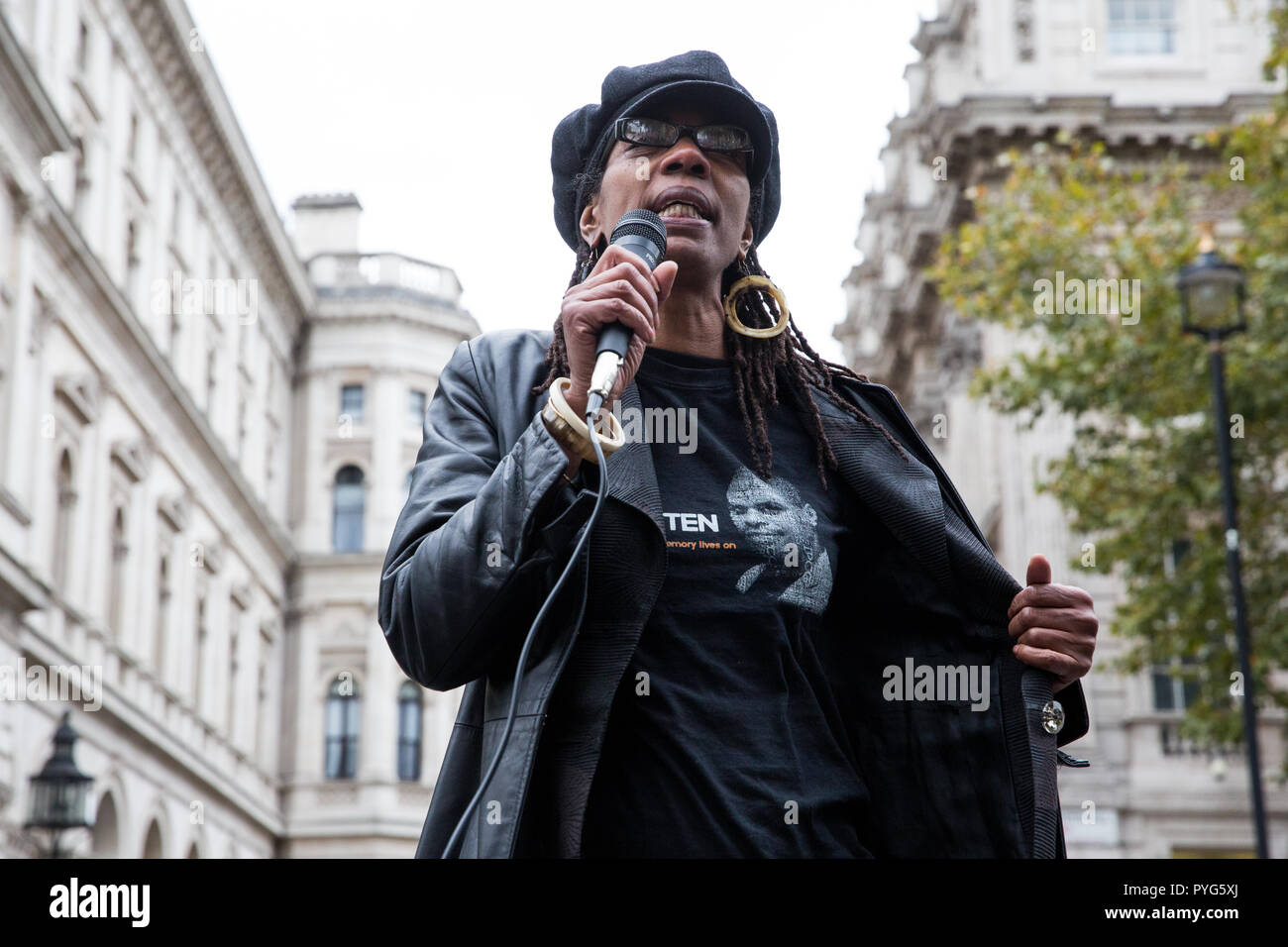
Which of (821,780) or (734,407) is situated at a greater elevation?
(734,407)

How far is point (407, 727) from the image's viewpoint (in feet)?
174

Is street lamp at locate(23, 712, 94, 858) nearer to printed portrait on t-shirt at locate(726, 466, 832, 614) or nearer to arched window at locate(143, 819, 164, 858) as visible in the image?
printed portrait on t-shirt at locate(726, 466, 832, 614)

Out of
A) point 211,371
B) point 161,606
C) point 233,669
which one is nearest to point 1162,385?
point 161,606

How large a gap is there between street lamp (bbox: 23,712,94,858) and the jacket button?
10841mm

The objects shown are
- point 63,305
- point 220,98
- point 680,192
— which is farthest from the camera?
point 220,98

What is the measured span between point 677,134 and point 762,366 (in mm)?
424

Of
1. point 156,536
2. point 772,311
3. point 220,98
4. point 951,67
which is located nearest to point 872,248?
point 951,67

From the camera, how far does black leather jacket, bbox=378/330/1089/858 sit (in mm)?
2676

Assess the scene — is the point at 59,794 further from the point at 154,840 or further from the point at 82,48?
the point at 154,840

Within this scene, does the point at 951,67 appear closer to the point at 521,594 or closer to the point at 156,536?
the point at 156,536

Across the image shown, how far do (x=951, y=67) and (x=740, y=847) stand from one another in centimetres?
3700

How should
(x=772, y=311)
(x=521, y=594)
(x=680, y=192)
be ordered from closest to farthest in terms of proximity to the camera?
(x=521, y=594) < (x=680, y=192) < (x=772, y=311)

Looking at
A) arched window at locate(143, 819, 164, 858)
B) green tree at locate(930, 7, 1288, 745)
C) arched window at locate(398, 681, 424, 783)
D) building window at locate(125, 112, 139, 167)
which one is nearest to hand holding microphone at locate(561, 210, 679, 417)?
green tree at locate(930, 7, 1288, 745)

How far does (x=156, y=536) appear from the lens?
37750mm
